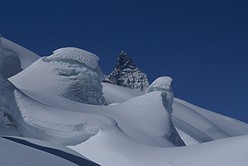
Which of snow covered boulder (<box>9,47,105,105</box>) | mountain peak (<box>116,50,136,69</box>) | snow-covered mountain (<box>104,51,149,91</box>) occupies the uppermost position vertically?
snow covered boulder (<box>9,47,105,105</box>)

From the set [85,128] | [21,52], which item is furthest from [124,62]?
[85,128]

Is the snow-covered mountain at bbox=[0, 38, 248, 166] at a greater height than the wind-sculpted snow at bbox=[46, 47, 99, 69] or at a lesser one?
lesser

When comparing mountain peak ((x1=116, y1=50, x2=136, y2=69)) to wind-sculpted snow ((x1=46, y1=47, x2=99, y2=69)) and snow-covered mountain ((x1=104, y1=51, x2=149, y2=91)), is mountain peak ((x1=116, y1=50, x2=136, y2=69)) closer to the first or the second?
snow-covered mountain ((x1=104, y1=51, x2=149, y2=91))

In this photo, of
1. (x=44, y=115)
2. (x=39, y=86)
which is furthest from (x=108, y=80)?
(x=44, y=115)

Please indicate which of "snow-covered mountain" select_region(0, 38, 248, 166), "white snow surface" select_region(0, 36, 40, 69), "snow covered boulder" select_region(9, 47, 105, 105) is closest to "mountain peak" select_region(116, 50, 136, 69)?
"white snow surface" select_region(0, 36, 40, 69)

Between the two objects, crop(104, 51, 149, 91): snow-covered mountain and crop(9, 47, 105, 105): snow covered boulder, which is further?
Result: crop(104, 51, 149, 91): snow-covered mountain

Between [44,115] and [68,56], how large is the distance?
21.0 ft

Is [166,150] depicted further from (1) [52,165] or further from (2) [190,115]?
(2) [190,115]

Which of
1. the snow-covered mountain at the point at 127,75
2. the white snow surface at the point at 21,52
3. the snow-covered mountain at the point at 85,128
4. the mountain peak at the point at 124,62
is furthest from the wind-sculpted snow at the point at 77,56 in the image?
the mountain peak at the point at 124,62

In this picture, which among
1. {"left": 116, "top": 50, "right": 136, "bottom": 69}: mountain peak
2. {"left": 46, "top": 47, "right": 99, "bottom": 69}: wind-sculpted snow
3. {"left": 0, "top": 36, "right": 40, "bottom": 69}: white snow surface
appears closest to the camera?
{"left": 46, "top": 47, "right": 99, "bottom": 69}: wind-sculpted snow

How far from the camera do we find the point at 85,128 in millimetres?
10391

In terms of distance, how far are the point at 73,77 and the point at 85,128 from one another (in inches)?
269

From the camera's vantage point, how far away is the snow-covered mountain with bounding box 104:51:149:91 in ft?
176

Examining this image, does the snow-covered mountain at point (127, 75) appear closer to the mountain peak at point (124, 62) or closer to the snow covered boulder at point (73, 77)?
the mountain peak at point (124, 62)
